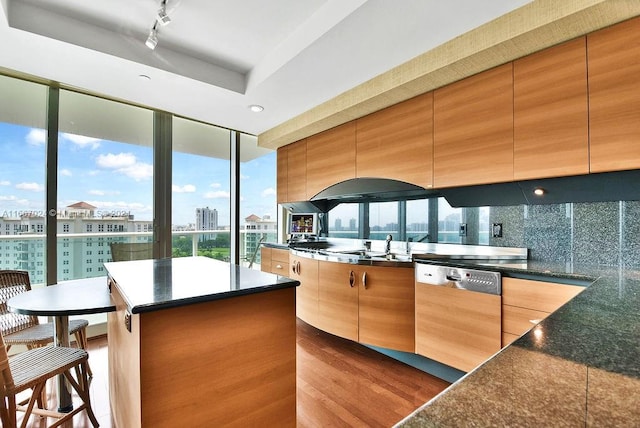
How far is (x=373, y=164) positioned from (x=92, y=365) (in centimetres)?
293

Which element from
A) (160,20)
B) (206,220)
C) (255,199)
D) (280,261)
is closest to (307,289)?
(280,261)

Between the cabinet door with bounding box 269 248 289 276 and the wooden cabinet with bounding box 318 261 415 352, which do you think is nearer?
the wooden cabinet with bounding box 318 261 415 352

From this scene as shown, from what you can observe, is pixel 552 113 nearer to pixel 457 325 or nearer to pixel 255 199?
pixel 457 325

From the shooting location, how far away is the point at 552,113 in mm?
1782

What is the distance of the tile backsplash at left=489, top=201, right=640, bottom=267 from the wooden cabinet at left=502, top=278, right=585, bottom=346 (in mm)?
513

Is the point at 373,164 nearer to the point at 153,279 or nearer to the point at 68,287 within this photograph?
the point at 153,279

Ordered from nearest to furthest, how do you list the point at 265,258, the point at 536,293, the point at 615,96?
the point at 615,96 < the point at 536,293 < the point at 265,258

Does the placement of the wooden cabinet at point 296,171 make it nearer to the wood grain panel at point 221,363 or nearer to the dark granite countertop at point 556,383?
the wood grain panel at point 221,363

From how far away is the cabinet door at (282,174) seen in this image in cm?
405

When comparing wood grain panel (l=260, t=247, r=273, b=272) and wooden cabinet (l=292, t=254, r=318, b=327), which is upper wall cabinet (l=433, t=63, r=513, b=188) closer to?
wooden cabinet (l=292, t=254, r=318, b=327)

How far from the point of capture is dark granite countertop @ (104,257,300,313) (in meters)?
1.13

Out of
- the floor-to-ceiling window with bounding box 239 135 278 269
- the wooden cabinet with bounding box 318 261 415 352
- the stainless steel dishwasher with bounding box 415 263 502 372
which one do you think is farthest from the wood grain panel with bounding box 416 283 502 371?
the floor-to-ceiling window with bounding box 239 135 278 269

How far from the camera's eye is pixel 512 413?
385 mm

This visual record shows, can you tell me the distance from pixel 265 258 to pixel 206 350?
2.91 m
